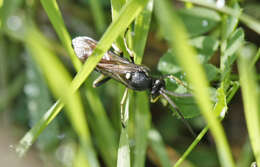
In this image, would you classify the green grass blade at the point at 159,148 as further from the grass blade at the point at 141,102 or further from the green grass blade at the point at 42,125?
the green grass blade at the point at 42,125

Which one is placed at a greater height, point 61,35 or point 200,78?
point 61,35

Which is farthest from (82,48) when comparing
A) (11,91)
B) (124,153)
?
(11,91)

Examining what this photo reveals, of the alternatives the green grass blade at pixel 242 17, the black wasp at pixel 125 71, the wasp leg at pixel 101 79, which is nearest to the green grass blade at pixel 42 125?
the black wasp at pixel 125 71

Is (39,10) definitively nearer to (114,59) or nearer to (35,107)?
(35,107)

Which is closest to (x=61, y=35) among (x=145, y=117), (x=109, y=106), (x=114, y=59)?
(x=114, y=59)

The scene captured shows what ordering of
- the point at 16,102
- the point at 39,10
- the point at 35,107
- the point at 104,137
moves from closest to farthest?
the point at 104,137 < the point at 35,107 < the point at 16,102 < the point at 39,10

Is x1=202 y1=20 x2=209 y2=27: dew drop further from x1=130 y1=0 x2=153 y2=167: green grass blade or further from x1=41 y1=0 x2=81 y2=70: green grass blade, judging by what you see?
x1=41 y1=0 x2=81 y2=70: green grass blade
